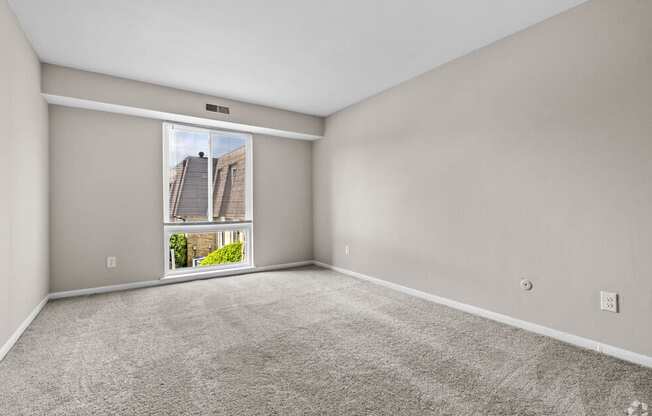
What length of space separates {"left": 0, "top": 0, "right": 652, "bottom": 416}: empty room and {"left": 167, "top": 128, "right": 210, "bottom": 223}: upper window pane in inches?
1.2

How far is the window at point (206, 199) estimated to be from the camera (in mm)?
4188

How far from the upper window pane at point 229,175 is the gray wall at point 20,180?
1.91 metres

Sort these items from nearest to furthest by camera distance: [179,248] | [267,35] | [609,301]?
[609,301], [267,35], [179,248]

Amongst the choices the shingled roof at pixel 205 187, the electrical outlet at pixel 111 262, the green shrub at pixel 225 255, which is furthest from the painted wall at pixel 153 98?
the green shrub at pixel 225 255

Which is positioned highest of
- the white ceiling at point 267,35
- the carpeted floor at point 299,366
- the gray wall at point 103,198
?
the white ceiling at point 267,35

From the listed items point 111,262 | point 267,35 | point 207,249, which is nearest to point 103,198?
point 111,262

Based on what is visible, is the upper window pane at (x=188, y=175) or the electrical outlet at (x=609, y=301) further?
the upper window pane at (x=188, y=175)

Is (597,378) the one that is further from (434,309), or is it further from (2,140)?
(2,140)

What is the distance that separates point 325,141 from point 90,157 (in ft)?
10.5

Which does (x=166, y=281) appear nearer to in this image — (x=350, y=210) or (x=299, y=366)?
(x=350, y=210)

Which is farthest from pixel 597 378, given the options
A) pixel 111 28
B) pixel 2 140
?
pixel 111 28

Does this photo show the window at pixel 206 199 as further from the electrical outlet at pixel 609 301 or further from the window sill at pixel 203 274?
the electrical outlet at pixel 609 301

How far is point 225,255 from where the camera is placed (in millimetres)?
4742

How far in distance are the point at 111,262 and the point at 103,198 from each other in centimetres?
78
